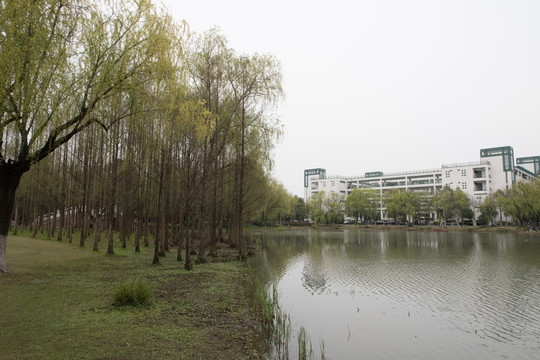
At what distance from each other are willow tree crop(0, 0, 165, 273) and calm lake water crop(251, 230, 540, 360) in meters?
9.05

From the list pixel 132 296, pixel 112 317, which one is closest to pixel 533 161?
pixel 132 296

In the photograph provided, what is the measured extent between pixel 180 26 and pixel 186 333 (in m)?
9.89

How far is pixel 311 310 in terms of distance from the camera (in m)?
11.8

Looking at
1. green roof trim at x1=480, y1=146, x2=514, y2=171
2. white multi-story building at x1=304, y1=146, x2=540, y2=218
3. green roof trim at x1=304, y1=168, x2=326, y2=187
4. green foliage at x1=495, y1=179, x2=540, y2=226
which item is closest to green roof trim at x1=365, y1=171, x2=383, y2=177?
white multi-story building at x1=304, y1=146, x2=540, y2=218

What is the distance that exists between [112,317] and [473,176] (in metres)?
97.1

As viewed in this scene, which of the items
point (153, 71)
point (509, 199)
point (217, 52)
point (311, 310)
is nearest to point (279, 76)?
point (217, 52)

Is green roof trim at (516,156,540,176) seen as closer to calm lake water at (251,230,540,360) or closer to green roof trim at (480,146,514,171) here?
green roof trim at (480,146,514,171)

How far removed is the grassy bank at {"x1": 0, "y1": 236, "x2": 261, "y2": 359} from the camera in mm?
5934

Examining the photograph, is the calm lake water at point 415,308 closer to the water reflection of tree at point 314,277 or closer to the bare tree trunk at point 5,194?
the water reflection of tree at point 314,277

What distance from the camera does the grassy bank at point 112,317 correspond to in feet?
19.5

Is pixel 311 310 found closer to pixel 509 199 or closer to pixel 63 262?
pixel 63 262

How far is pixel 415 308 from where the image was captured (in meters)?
12.0

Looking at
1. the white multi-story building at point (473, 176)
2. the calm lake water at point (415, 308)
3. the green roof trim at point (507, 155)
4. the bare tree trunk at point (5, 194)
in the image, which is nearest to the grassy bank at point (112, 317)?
the bare tree trunk at point (5, 194)

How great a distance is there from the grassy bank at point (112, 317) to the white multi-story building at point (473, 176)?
3351 inches
